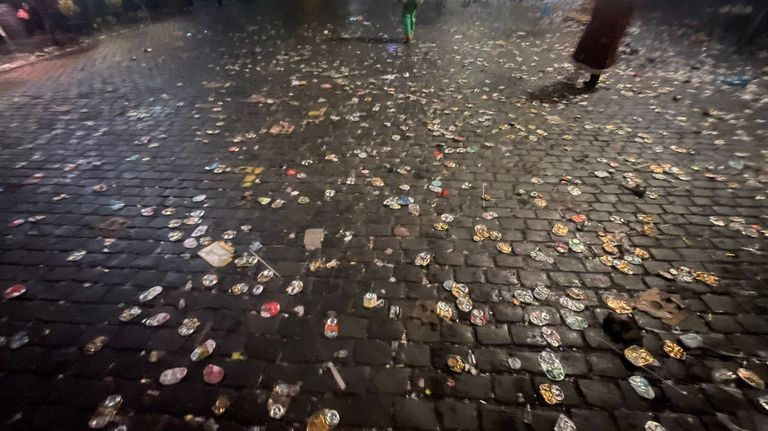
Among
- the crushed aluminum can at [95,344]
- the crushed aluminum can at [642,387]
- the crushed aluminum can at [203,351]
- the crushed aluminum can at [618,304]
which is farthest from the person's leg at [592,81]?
the crushed aluminum can at [95,344]

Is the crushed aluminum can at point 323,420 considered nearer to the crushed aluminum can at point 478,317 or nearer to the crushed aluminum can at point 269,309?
the crushed aluminum can at point 269,309

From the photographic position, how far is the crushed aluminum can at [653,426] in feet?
6.42

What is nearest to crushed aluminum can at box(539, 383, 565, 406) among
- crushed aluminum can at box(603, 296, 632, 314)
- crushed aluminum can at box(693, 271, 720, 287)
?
crushed aluminum can at box(603, 296, 632, 314)

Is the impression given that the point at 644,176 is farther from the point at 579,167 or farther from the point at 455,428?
the point at 455,428

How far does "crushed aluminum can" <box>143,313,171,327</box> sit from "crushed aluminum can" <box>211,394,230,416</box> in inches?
33.0

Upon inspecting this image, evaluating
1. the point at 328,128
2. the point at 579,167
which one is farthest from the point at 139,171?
the point at 579,167

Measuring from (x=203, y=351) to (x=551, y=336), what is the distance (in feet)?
8.02

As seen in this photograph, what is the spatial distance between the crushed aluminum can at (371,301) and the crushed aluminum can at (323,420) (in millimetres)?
787

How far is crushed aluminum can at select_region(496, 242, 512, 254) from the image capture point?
3.05m

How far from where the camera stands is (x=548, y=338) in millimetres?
2400

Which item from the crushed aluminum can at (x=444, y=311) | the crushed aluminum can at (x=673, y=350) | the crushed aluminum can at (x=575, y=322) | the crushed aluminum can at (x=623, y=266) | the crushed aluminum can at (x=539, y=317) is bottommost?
the crushed aluminum can at (x=673, y=350)

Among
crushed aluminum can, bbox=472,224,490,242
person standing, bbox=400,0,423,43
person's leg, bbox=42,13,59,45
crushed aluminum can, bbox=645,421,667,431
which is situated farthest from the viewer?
person's leg, bbox=42,13,59,45

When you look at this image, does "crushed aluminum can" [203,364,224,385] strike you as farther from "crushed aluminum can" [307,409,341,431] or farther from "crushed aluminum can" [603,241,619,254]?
"crushed aluminum can" [603,241,619,254]

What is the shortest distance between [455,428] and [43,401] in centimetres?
255
